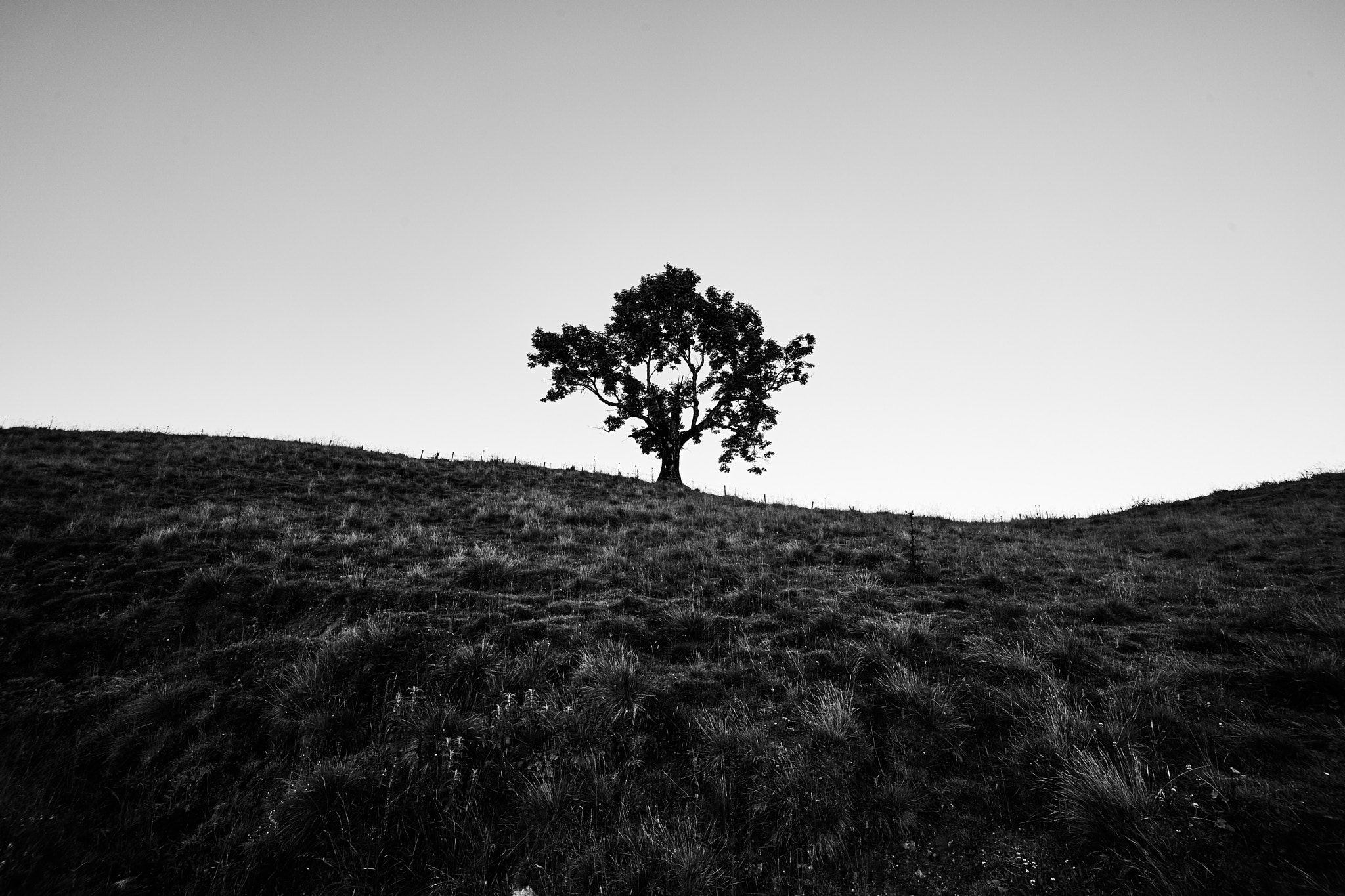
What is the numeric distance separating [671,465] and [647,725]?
21670 mm

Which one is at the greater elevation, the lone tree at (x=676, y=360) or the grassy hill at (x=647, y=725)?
the lone tree at (x=676, y=360)

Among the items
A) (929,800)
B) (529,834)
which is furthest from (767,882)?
(529,834)

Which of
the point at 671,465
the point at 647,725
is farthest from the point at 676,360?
the point at 647,725

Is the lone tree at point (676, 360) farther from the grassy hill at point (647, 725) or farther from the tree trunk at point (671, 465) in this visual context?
the grassy hill at point (647, 725)

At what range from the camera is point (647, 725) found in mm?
4332

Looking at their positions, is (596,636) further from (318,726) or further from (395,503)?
(395,503)

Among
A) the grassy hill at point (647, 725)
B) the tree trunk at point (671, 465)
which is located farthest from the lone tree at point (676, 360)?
the grassy hill at point (647, 725)

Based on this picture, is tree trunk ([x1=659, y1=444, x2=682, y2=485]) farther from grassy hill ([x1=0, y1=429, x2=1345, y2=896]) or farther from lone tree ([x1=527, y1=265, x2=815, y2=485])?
grassy hill ([x1=0, y1=429, x2=1345, y2=896])

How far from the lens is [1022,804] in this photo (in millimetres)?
3400

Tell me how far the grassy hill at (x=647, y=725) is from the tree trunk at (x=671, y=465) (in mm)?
16864

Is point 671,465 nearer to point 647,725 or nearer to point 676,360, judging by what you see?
point 676,360

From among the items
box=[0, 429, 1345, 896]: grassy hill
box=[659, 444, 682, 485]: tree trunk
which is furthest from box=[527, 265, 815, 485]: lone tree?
box=[0, 429, 1345, 896]: grassy hill

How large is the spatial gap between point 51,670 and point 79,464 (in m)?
13.0

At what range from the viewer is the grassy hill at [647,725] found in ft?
10.3
